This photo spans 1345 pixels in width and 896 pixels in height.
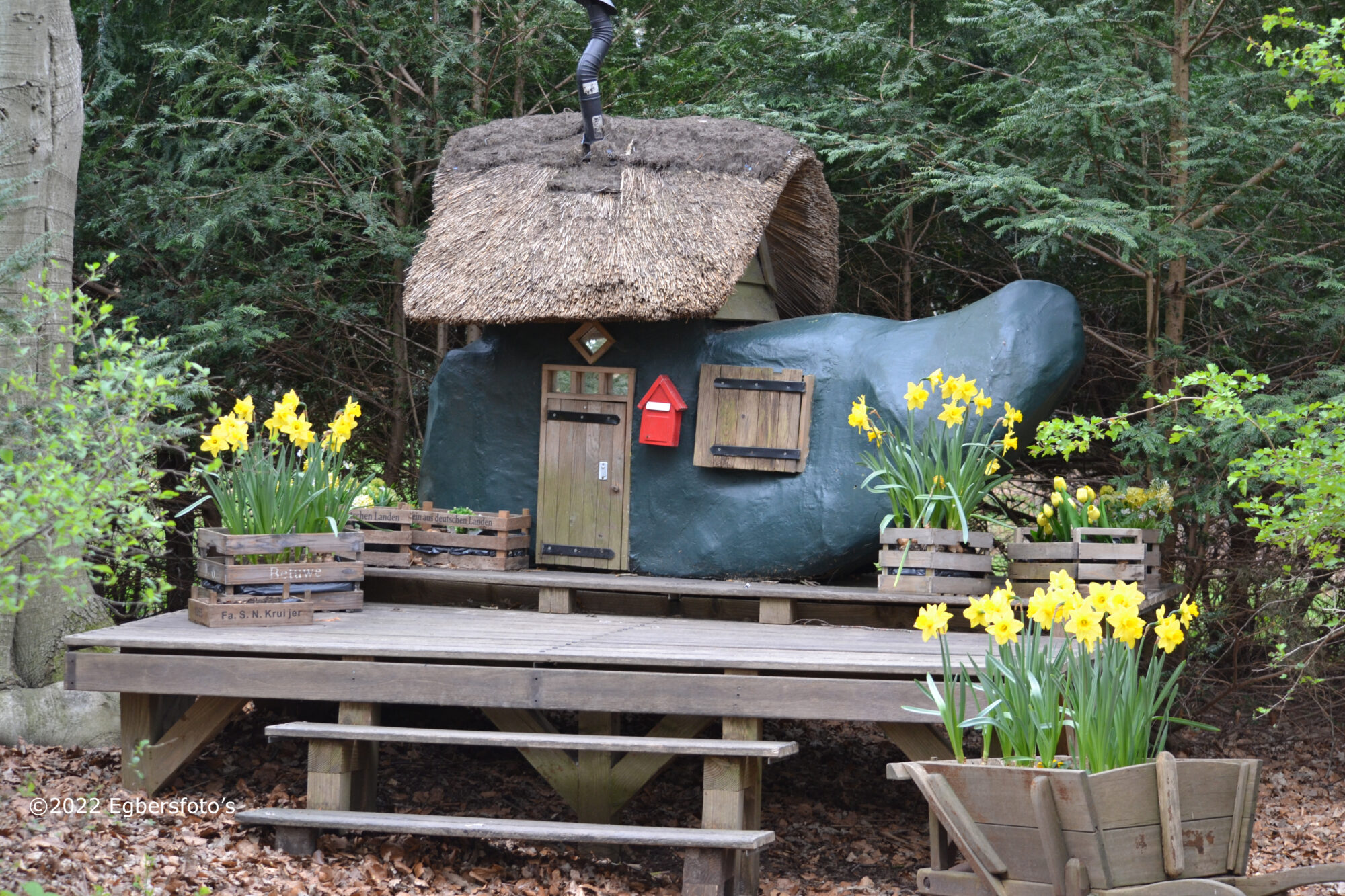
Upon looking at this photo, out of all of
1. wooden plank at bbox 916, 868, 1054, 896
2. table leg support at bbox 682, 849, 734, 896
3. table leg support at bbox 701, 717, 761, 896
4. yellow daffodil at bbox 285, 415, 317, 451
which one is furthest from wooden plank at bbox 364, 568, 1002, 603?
wooden plank at bbox 916, 868, 1054, 896

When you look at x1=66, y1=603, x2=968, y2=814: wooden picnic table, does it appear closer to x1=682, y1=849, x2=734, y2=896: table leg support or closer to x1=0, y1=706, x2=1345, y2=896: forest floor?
x1=0, y1=706, x2=1345, y2=896: forest floor

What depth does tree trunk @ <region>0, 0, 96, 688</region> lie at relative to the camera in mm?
6180

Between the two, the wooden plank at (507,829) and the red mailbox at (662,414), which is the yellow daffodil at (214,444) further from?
the red mailbox at (662,414)

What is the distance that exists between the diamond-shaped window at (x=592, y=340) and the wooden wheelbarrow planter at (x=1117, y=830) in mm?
3993

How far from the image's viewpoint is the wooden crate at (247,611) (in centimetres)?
552

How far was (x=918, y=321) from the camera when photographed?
677 cm

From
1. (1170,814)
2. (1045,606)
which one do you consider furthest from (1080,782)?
Answer: (1045,606)

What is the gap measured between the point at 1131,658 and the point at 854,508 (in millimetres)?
2774

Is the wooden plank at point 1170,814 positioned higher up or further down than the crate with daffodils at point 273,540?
further down

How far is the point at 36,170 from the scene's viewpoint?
624cm

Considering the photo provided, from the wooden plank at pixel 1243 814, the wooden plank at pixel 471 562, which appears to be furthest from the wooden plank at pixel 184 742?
the wooden plank at pixel 1243 814

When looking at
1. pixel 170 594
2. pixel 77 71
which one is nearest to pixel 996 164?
pixel 77 71

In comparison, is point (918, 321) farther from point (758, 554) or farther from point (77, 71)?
point (77, 71)

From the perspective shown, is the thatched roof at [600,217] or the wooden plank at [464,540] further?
the wooden plank at [464,540]
